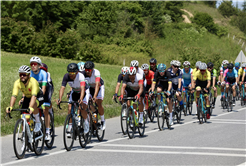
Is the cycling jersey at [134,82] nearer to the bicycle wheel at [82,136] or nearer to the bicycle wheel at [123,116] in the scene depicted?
the bicycle wheel at [123,116]

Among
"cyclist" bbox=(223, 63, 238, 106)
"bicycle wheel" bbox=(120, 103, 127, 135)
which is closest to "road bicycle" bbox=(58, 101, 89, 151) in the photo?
"bicycle wheel" bbox=(120, 103, 127, 135)

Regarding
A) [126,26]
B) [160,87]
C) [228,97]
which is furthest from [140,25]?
[160,87]

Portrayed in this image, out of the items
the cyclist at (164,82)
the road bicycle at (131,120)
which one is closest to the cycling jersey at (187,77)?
the cyclist at (164,82)

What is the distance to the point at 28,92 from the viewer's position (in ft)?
29.3

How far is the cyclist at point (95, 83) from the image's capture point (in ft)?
35.6

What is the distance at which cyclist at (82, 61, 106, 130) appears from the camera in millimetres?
10844

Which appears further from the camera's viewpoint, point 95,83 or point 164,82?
point 164,82

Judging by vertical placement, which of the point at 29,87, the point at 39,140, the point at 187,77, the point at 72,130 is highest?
the point at 187,77

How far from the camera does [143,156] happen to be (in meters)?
8.99

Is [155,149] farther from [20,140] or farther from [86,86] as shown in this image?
[20,140]

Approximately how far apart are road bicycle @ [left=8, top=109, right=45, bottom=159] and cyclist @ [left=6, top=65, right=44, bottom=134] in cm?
15

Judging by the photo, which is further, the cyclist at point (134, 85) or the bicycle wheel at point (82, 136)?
the cyclist at point (134, 85)

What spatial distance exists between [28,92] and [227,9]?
130769mm

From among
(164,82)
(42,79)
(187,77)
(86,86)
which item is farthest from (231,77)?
(42,79)
